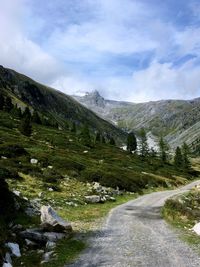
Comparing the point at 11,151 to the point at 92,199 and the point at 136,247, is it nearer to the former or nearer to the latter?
the point at 92,199

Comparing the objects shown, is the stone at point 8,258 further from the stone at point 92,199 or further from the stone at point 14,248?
the stone at point 92,199

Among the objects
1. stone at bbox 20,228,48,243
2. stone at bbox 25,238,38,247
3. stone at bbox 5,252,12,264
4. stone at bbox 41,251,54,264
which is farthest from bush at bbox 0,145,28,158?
stone at bbox 5,252,12,264

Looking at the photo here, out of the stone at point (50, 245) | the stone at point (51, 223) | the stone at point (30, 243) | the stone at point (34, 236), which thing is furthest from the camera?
the stone at point (51, 223)

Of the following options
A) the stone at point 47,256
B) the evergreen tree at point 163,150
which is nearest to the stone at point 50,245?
the stone at point 47,256

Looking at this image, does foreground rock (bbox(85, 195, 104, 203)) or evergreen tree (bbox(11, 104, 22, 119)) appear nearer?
foreground rock (bbox(85, 195, 104, 203))

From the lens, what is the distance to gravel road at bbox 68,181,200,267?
17.0 metres

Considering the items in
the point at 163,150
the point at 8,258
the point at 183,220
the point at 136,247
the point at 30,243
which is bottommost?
the point at 183,220

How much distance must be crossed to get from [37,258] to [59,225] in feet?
16.5

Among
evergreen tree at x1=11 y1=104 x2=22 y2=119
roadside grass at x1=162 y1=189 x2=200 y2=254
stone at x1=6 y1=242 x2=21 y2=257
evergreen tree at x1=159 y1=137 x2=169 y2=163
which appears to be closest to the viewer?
stone at x1=6 y1=242 x2=21 y2=257

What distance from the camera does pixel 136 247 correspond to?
792 inches

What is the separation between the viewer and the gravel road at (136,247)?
55.8 ft

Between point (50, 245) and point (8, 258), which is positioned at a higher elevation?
point (8, 258)

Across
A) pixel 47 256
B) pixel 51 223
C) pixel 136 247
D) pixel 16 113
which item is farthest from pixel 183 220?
pixel 16 113

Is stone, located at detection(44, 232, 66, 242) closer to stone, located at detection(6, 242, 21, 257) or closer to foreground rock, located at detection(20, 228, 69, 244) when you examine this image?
foreground rock, located at detection(20, 228, 69, 244)
